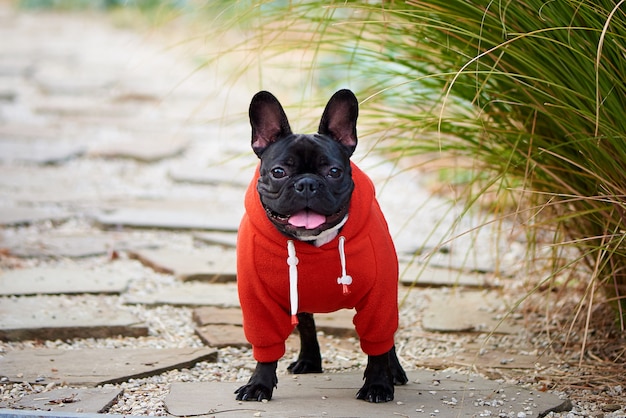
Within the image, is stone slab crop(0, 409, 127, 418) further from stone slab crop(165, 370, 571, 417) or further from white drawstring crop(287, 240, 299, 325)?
white drawstring crop(287, 240, 299, 325)

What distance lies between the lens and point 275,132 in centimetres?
238

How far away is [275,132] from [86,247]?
6.46 feet

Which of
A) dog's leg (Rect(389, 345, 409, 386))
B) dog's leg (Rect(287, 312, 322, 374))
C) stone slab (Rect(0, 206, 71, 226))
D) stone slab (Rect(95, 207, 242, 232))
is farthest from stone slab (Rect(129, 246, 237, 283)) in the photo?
dog's leg (Rect(389, 345, 409, 386))

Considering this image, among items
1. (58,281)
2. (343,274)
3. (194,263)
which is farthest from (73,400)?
(194,263)

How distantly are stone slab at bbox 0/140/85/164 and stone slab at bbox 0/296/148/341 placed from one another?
2406 millimetres

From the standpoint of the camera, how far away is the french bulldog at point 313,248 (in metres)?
2.29

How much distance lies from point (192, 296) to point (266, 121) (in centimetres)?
131

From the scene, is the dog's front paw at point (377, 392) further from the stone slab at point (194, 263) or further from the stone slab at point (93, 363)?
the stone slab at point (194, 263)

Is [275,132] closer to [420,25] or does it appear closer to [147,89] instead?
[420,25]

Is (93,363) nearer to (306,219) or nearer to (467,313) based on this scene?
(306,219)

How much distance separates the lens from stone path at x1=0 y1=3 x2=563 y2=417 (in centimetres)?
258

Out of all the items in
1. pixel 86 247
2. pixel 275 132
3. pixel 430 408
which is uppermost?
pixel 275 132

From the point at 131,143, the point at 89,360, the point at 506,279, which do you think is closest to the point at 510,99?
the point at 506,279

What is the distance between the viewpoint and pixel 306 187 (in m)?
2.21
